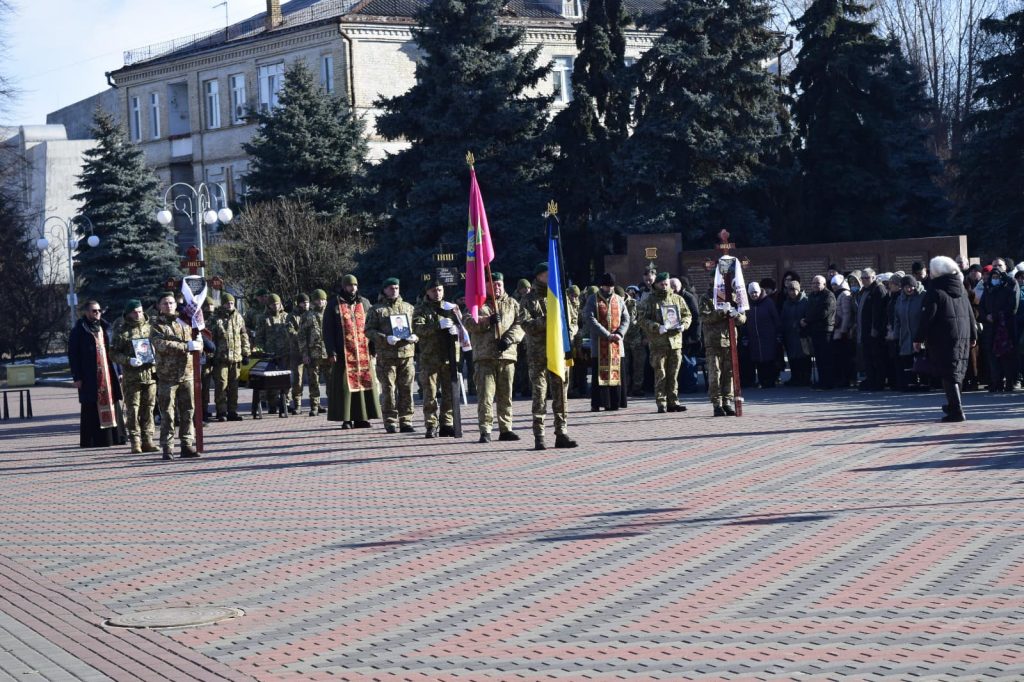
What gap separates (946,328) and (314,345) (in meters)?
10.8

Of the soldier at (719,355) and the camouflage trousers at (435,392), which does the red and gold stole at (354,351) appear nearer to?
the camouflage trousers at (435,392)

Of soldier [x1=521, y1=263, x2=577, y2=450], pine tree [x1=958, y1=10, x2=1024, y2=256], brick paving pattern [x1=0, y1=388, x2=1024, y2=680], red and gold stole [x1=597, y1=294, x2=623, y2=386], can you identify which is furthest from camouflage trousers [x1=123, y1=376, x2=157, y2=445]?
pine tree [x1=958, y1=10, x2=1024, y2=256]

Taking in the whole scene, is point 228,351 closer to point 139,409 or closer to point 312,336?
point 312,336

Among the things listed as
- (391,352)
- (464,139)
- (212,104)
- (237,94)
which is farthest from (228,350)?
(212,104)

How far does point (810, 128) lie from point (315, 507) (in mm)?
31923

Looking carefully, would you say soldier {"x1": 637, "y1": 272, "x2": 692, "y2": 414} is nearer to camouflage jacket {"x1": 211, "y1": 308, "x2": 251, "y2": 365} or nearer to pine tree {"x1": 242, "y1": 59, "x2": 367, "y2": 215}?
camouflage jacket {"x1": 211, "y1": 308, "x2": 251, "y2": 365}

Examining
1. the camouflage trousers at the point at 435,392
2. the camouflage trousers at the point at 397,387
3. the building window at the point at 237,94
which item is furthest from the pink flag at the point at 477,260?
the building window at the point at 237,94

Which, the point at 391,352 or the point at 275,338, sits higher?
the point at 275,338

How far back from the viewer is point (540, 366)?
1798 centimetres

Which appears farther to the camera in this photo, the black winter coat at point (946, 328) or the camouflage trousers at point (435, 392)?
the camouflage trousers at point (435, 392)

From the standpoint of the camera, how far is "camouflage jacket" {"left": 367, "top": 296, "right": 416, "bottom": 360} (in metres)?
19.9

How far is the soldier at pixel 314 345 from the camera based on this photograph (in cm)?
2488

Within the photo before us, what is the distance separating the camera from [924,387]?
77.1 ft

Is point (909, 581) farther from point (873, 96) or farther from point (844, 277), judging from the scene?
point (873, 96)
